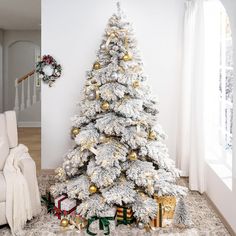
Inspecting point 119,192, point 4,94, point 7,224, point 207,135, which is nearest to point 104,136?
point 119,192

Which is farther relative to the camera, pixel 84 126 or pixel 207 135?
pixel 207 135

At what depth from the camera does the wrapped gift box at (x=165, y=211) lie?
3.45m

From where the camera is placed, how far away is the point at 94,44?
5117 millimetres

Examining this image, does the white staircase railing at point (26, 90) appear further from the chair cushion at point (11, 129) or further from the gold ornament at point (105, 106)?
the gold ornament at point (105, 106)

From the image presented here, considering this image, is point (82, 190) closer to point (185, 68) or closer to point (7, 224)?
point (7, 224)

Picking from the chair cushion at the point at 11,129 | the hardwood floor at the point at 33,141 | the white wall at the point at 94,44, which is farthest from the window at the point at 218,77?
the hardwood floor at the point at 33,141

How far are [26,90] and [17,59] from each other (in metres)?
0.97

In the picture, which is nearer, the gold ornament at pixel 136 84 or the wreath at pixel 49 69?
the gold ornament at pixel 136 84

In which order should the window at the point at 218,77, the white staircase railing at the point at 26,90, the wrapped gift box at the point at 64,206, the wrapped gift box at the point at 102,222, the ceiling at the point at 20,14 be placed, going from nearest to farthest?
1. the wrapped gift box at the point at 102,222
2. the wrapped gift box at the point at 64,206
3. the window at the point at 218,77
4. the ceiling at the point at 20,14
5. the white staircase railing at the point at 26,90

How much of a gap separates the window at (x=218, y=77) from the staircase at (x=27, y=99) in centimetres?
623

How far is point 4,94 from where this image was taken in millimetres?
10484

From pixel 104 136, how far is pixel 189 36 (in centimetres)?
187

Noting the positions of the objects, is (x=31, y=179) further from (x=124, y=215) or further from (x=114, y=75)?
(x=114, y=75)

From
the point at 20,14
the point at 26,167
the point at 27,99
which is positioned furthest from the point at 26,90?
the point at 26,167
